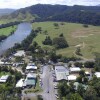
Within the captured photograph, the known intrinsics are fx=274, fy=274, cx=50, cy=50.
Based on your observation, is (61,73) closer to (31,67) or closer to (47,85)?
(47,85)

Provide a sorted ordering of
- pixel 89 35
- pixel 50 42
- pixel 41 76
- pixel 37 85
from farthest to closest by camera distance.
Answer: pixel 89 35
pixel 50 42
pixel 41 76
pixel 37 85

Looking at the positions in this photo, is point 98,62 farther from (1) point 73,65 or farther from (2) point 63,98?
(2) point 63,98

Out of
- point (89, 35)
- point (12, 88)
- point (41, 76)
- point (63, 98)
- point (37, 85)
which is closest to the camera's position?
point (63, 98)

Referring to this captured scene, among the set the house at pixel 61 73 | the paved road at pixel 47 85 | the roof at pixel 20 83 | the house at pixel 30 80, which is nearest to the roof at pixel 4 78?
the roof at pixel 20 83

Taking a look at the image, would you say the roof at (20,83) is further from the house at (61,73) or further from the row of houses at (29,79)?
the house at (61,73)

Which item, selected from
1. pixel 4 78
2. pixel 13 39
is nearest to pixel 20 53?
pixel 4 78

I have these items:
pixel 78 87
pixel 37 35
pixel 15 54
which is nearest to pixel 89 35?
pixel 37 35

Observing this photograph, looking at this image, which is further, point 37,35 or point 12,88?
point 37,35
